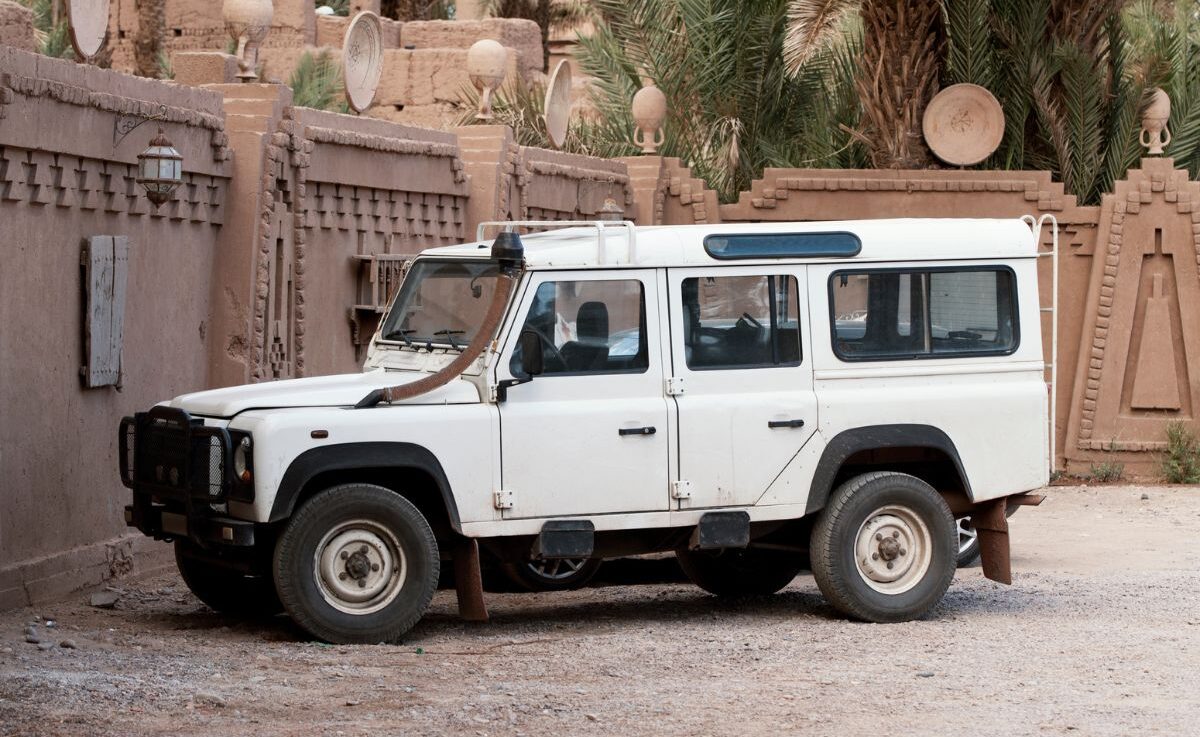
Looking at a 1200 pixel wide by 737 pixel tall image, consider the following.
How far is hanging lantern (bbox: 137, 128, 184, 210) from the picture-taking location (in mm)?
10547

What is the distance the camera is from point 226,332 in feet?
39.5

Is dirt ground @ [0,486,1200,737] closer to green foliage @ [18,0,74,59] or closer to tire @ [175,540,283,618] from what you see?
tire @ [175,540,283,618]

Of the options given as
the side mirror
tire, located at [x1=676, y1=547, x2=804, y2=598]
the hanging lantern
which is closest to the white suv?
the side mirror

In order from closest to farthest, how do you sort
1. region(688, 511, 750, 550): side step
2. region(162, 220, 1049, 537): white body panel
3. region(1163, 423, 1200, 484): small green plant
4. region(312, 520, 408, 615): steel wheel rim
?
region(312, 520, 408, 615): steel wheel rim
region(162, 220, 1049, 537): white body panel
region(688, 511, 750, 550): side step
region(1163, 423, 1200, 484): small green plant

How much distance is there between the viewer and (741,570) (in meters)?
10.8

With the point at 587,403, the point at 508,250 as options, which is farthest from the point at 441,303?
the point at 587,403

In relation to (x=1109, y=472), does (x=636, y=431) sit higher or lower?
higher

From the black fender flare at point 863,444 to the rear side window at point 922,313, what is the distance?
41cm

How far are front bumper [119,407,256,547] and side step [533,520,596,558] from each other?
148 cm

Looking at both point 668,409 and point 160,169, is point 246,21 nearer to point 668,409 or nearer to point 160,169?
point 160,169

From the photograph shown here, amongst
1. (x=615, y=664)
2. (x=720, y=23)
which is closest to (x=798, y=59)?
(x=720, y=23)

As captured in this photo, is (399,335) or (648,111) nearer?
(399,335)

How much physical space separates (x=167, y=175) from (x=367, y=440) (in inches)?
114

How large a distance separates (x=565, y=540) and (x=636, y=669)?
38.7 inches
